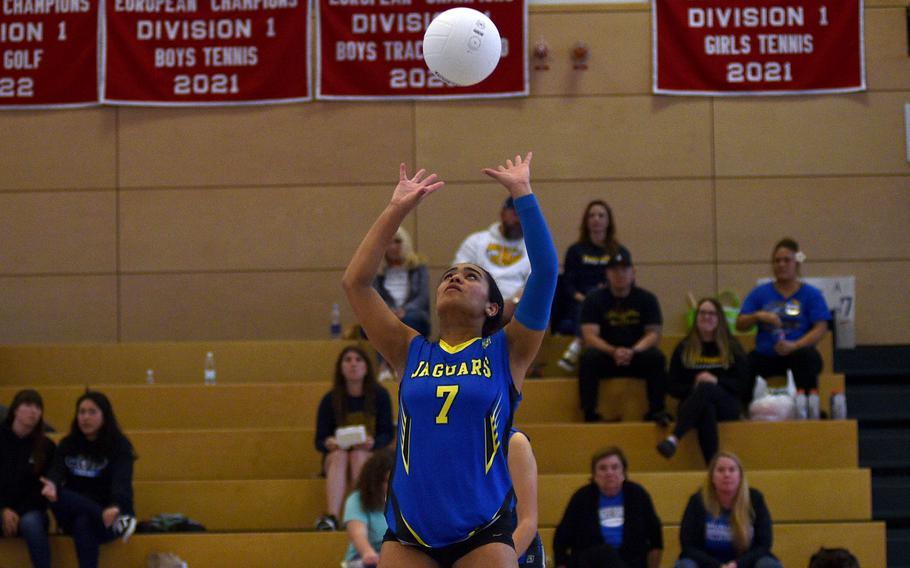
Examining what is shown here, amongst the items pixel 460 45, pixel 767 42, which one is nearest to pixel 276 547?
pixel 460 45

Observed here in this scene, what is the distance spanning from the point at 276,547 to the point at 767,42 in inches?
256

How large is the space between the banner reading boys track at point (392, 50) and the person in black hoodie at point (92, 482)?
4434mm

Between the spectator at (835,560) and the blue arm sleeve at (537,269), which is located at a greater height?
the blue arm sleeve at (537,269)

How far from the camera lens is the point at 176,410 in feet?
32.3

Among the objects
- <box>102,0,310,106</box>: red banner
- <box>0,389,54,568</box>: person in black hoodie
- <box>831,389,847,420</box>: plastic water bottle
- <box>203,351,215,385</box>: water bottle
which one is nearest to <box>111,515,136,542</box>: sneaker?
<box>0,389,54,568</box>: person in black hoodie

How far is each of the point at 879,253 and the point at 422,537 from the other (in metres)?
8.49

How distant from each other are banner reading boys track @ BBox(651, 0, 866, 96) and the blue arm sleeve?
772cm

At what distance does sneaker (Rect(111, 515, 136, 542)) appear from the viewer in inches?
319

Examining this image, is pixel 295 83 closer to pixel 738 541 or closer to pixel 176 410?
pixel 176 410

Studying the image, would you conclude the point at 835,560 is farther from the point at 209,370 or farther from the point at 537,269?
the point at 209,370

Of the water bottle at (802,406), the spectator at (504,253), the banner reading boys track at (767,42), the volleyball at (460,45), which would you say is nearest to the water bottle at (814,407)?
the water bottle at (802,406)

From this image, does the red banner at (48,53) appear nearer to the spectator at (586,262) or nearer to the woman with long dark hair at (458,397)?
the spectator at (586,262)

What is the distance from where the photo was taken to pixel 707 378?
29.3 feet

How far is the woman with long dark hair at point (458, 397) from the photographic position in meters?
4.09
